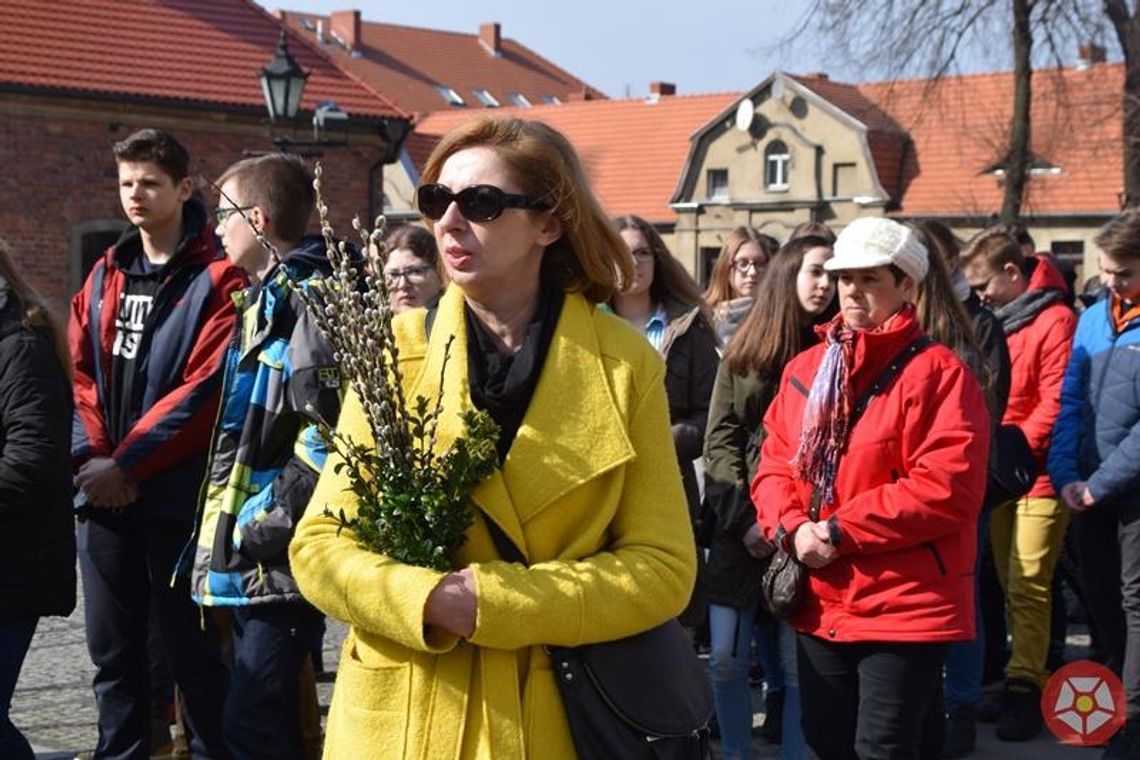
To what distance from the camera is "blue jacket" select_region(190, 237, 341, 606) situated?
490cm

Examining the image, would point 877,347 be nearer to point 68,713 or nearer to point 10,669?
point 10,669

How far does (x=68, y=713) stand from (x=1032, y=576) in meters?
4.28

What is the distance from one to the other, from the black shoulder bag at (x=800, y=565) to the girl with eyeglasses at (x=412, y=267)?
6.31 ft

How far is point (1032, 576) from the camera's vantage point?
26.2 ft

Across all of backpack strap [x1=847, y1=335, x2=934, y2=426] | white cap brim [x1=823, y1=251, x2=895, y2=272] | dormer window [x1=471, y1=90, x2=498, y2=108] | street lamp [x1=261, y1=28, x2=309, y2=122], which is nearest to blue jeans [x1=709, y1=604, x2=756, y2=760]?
backpack strap [x1=847, y1=335, x2=934, y2=426]

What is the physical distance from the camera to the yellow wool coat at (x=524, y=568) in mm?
3012

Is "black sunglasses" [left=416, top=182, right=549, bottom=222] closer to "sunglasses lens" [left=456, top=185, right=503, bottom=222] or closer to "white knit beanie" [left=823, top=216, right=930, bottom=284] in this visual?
"sunglasses lens" [left=456, top=185, right=503, bottom=222]

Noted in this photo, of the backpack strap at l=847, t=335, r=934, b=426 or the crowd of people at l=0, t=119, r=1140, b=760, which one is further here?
the backpack strap at l=847, t=335, r=934, b=426

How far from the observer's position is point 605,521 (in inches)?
124

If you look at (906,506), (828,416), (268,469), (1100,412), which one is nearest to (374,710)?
(268,469)

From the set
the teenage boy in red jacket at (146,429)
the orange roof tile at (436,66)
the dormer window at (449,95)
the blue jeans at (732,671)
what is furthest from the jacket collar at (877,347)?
the dormer window at (449,95)

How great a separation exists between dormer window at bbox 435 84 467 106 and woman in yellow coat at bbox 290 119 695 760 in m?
73.1

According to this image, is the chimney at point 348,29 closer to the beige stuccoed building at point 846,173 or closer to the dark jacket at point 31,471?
the beige stuccoed building at point 846,173

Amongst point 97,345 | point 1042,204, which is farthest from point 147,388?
point 1042,204
